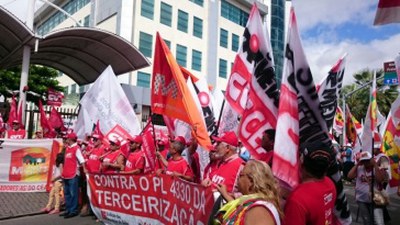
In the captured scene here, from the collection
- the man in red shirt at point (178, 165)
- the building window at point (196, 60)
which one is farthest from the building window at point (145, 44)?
the man in red shirt at point (178, 165)

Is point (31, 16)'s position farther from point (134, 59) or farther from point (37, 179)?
point (37, 179)

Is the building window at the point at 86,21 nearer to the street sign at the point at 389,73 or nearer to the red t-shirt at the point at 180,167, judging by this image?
the street sign at the point at 389,73

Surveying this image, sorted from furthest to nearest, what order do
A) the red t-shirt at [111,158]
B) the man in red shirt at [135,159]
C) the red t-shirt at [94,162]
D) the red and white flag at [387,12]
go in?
the red t-shirt at [94,162], the red t-shirt at [111,158], the man in red shirt at [135,159], the red and white flag at [387,12]

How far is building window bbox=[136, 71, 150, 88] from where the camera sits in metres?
30.5

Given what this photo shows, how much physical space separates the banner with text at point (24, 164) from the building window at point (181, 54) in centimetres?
2321

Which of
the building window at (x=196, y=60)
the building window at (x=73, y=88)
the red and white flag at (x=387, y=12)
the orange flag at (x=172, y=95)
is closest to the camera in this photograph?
the red and white flag at (x=387, y=12)

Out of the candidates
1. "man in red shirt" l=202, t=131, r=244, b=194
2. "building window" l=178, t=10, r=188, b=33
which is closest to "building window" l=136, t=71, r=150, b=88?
"building window" l=178, t=10, r=188, b=33

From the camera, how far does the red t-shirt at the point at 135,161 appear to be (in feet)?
23.5

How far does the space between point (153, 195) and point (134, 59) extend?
1321 cm

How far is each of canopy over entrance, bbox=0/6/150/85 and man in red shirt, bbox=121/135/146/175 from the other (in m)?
8.63

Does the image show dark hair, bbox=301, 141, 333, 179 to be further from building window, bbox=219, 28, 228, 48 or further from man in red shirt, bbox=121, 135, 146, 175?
building window, bbox=219, 28, 228, 48

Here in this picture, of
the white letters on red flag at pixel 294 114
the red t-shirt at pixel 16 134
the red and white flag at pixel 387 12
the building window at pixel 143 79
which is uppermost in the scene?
the building window at pixel 143 79

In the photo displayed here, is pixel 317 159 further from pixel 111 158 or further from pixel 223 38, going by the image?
pixel 223 38

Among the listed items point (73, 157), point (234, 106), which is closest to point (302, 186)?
point (234, 106)
